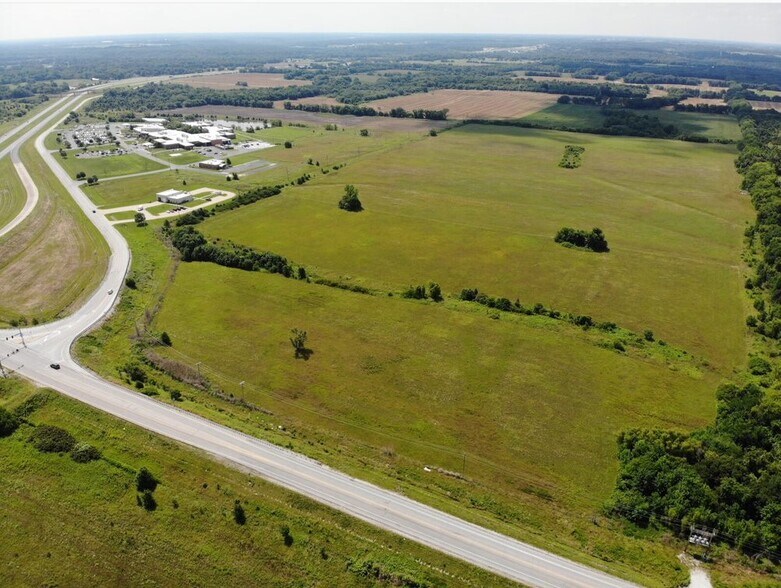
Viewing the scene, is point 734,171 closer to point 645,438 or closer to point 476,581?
point 645,438

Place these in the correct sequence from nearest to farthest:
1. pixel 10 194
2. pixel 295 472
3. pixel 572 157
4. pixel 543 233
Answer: pixel 295 472 → pixel 543 233 → pixel 10 194 → pixel 572 157

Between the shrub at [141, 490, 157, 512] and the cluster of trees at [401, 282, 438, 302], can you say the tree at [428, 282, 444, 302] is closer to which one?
the cluster of trees at [401, 282, 438, 302]

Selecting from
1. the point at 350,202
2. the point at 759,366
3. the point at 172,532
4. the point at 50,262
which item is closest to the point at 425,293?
the point at 759,366

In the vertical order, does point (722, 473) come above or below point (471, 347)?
above

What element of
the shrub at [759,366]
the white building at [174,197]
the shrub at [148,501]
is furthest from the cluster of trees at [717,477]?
the white building at [174,197]

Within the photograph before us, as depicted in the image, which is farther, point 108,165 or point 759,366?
point 108,165

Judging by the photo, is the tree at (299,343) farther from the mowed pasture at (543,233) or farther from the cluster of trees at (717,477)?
the cluster of trees at (717,477)

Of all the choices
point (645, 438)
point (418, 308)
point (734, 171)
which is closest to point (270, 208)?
point (418, 308)

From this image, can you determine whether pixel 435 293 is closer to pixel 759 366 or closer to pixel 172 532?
pixel 759 366
